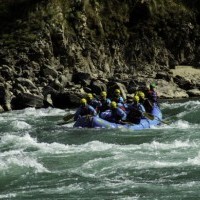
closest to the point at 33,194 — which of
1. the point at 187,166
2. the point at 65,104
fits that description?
the point at 187,166

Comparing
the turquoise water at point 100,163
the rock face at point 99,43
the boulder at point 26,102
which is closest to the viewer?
the turquoise water at point 100,163

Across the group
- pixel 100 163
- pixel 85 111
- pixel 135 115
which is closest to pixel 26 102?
pixel 85 111

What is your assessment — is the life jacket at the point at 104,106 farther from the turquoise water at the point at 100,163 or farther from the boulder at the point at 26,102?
the boulder at the point at 26,102

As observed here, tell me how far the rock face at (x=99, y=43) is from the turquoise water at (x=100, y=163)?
51.9ft

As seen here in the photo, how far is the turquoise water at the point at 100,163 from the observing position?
41.7 feet

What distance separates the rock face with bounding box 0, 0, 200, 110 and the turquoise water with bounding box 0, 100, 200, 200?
15.8 meters

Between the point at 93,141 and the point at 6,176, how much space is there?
16.8 feet

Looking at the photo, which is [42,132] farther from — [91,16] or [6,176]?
[91,16]

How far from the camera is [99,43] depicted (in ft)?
145

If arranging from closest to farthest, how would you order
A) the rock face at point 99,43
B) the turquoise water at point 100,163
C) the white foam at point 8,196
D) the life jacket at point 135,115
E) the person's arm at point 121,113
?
1. the white foam at point 8,196
2. the turquoise water at point 100,163
3. the person's arm at point 121,113
4. the life jacket at point 135,115
5. the rock face at point 99,43

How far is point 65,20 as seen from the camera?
44.1 metres

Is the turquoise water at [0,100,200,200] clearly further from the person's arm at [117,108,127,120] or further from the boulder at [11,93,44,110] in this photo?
the boulder at [11,93,44,110]

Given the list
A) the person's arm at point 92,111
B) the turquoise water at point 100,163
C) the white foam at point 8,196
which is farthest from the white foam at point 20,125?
the white foam at point 8,196

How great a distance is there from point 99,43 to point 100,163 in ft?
98.1
